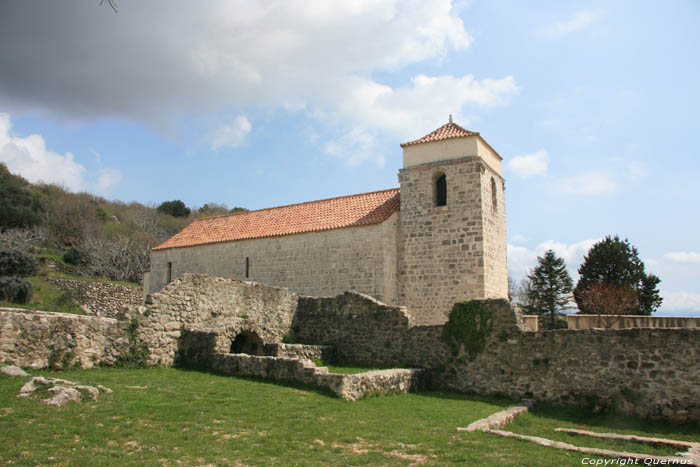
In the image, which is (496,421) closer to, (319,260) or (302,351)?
(302,351)

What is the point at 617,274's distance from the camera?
37.6 m

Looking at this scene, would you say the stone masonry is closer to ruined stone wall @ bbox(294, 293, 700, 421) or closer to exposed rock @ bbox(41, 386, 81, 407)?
ruined stone wall @ bbox(294, 293, 700, 421)

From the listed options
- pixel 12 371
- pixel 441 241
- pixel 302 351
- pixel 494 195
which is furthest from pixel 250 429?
pixel 494 195

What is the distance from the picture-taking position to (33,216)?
45.9m

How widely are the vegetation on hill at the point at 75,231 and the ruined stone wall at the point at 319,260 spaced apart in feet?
48.9

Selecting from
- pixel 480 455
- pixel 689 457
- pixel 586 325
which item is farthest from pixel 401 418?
pixel 586 325

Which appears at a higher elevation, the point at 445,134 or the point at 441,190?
the point at 445,134

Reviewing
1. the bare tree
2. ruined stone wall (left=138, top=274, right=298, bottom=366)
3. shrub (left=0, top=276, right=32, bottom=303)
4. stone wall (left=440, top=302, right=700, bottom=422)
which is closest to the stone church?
ruined stone wall (left=138, top=274, right=298, bottom=366)

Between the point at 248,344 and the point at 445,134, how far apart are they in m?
12.7

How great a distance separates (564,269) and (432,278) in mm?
22656

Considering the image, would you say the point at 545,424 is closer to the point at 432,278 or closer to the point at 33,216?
the point at 432,278

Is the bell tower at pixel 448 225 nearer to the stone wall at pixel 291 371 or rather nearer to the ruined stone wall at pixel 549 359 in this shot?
the ruined stone wall at pixel 549 359

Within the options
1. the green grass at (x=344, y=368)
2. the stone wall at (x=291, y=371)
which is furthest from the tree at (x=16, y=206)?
the green grass at (x=344, y=368)

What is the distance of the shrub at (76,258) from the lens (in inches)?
1492
